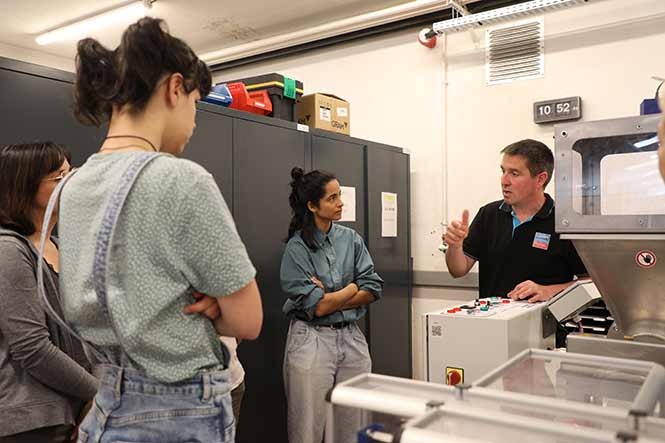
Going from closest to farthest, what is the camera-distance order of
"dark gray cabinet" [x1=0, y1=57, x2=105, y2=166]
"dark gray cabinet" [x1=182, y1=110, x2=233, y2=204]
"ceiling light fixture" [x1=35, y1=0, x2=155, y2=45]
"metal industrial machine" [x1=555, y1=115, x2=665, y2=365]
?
"metal industrial machine" [x1=555, y1=115, x2=665, y2=365] → "dark gray cabinet" [x1=0, y1=57, x2=105, y2=166] → "dark gray cabinet" [x1=182, y1=110, x2=233, y2=204] → "ceiling light fixture" [x1=35, y1=0, x2=155, y2=45]

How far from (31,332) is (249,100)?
1.55 meters

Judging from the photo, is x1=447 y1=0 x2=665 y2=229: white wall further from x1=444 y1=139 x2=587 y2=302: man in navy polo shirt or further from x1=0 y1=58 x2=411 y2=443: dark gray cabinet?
x1=444 y1=139 x2=587 y2=302: man in navy polo shirt

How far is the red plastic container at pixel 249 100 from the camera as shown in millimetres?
2562

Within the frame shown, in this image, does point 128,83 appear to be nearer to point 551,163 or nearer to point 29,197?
point 29,197

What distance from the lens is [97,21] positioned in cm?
408

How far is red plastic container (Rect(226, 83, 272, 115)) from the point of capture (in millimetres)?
2562

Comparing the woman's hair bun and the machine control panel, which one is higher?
the woman's hair bun

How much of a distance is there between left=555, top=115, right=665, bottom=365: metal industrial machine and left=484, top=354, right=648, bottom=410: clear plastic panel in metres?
0.24

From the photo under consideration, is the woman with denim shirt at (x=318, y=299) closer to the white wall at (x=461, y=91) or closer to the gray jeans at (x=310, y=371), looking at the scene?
the gray jeans at (x=310, y=371)

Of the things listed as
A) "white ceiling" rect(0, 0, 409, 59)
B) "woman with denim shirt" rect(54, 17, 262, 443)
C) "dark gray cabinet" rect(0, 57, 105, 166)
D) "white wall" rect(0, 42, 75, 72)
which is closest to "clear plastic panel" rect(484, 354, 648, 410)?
Result: "woman with denim shirt" rect(54, 17, 262, 443)

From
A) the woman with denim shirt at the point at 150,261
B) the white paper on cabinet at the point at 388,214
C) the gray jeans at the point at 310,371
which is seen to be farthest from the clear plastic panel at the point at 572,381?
the white paper on cabinet at the point at 388,214

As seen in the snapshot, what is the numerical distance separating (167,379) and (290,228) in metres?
1.67

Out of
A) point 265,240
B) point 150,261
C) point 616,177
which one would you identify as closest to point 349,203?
point 265,240

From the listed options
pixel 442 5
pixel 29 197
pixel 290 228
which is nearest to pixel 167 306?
pixel 29 197
